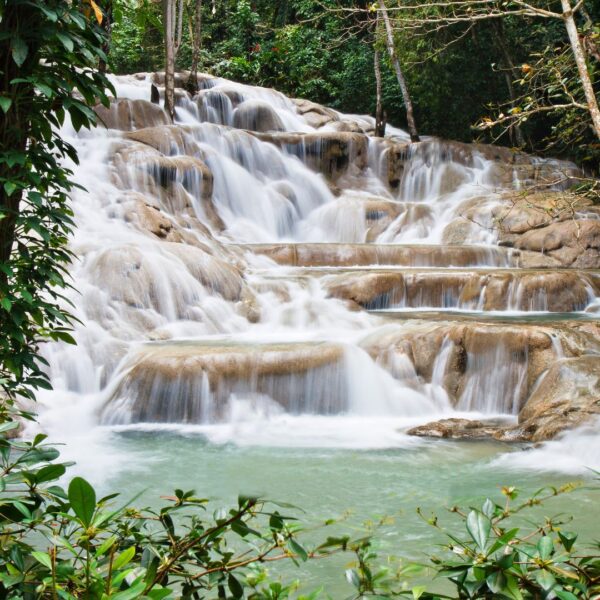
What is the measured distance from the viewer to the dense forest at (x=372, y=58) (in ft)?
66.9

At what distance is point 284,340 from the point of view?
9445mm

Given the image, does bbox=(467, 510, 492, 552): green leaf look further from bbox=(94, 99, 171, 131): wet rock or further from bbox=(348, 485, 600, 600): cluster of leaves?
bbox=(94, 99, 171, 131): wet rock

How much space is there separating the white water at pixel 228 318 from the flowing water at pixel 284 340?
0.03 m

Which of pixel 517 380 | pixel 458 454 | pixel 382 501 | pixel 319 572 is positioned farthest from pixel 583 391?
pixel 319 572

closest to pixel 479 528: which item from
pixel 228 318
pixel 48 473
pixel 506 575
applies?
pixel 506 575

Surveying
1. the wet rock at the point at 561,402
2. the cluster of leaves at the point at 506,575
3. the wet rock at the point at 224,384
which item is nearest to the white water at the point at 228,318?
the wet rock at the point at 224,384

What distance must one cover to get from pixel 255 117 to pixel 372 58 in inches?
240

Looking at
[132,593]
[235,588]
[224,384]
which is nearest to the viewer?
[132,593]

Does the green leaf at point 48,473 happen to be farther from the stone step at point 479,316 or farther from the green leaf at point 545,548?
the stone step at point 479,316

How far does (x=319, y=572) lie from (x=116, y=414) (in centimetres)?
440

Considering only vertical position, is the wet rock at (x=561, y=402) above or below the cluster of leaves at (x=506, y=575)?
below

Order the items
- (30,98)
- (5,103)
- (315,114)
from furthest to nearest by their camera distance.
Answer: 1. (315,114)
2. (30,98)
3. (5,103)

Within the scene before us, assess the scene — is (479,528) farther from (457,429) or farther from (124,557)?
(457,429)

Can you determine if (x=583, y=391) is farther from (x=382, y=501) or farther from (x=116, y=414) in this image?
(x=116, y=414)
